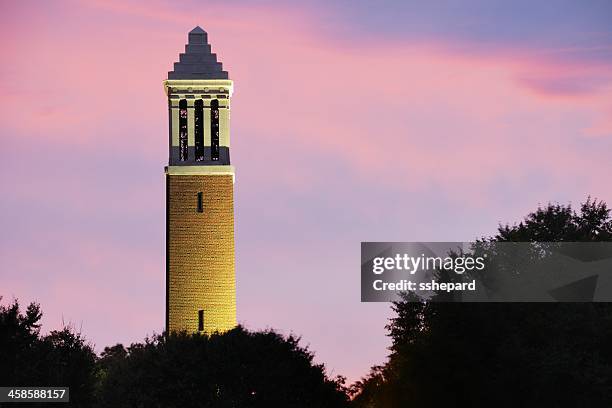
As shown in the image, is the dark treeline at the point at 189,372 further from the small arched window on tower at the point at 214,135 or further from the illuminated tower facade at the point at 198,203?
the small arched window on tower at the point at 214,135

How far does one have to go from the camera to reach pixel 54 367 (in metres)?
86.8

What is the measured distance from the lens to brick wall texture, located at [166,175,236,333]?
3826 inches

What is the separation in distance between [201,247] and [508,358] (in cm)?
2394

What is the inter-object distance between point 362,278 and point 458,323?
6248mm

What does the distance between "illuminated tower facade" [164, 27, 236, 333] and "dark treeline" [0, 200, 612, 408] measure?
9327mm

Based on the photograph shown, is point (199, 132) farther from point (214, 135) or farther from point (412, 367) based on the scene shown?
point (412, 367)

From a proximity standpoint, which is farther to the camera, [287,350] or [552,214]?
[552,214]

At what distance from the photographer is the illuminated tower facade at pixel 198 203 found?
9756 centimetres

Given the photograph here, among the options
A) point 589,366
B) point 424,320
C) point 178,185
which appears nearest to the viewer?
point 589,366

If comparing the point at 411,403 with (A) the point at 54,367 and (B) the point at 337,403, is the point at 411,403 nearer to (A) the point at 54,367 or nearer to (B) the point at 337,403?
(B) the point at 337,403

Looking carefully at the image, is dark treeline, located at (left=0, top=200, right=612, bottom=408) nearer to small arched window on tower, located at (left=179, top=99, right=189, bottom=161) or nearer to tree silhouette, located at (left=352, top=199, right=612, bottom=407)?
tree silhouette, located at (left=352, top=199, right=612, bottom=407)

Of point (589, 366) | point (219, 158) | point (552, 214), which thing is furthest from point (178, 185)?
point (589, 366)

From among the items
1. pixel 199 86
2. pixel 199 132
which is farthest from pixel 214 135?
pixel 199 86

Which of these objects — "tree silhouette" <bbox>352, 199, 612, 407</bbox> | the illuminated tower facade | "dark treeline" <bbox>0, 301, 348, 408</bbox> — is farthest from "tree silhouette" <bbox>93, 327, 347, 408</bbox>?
the illuminated tower facade
